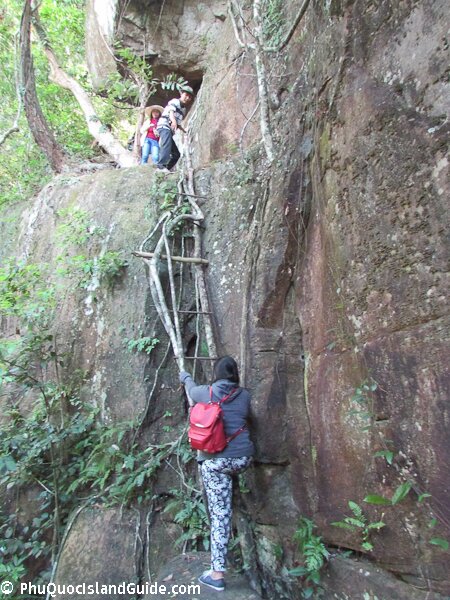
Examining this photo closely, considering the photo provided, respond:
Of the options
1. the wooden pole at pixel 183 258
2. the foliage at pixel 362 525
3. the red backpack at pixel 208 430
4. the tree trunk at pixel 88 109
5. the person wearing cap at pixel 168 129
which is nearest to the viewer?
the foliage at pixel 362 525

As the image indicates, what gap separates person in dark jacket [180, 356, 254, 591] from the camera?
3510mm

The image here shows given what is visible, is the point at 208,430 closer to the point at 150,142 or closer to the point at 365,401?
the point at 365,401

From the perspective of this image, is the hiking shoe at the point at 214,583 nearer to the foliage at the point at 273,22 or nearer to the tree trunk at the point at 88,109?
the foliage at the point at 273,22

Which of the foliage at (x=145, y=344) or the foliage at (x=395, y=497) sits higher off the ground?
the foliage at (x=145, y=344)

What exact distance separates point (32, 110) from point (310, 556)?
9.31 m

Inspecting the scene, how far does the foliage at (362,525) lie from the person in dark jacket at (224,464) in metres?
0.94

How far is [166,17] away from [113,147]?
2.85 meters

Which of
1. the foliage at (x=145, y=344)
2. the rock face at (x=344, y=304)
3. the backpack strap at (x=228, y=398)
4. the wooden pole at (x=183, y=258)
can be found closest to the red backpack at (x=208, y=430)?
the backpack strap at (x=228, y=398)

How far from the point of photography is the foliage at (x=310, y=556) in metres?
3.08

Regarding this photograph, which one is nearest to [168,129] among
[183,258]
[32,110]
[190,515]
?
[32,110]

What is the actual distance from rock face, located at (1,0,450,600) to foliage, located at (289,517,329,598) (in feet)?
0.26

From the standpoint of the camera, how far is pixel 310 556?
3.12m

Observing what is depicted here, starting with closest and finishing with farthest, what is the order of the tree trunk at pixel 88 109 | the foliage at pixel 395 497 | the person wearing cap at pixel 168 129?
the foliage at pixel 395 497 < the person wearing cap at pixel 168 129 < the tree trunk at pixel 88 109

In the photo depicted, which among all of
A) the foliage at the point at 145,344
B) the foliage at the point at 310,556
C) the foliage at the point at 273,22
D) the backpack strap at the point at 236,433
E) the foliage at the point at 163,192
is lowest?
the foliage at the point at 310,556
